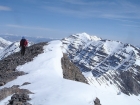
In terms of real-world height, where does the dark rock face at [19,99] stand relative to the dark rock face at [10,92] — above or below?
above

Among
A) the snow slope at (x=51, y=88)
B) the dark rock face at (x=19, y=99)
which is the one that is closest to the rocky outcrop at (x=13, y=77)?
the dark rock face at (x=19, y=99)

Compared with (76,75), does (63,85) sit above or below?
above

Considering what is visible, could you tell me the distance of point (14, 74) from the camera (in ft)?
97.9

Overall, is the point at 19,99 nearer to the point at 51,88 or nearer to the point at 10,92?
the point at 10,92

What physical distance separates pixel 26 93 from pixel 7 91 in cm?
194

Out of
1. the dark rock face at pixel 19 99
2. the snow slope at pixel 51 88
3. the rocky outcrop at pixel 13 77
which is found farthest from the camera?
the snow slope at pixel 51 88

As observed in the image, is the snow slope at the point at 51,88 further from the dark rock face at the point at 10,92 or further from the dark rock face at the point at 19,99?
the dark rock face at the point at 10,92

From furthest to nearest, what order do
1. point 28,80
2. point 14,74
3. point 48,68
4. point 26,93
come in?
point 48,68, point 14,74, point 28,80, point 26,93

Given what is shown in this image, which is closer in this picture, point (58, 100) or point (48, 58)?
point (58, 100)

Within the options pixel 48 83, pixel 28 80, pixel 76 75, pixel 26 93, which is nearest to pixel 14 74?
pixel 28 80

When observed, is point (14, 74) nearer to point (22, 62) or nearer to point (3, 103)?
point (22, 62)

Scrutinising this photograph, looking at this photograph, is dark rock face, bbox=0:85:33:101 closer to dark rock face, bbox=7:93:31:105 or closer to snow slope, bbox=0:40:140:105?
snow slope, bbox=0:40:140:105

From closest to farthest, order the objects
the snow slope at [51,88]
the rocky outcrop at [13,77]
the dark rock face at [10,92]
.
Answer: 1. the rocky outcrop at [13,77]
2. the snow slope at [51,88]
3. the dark rock face at [10,92]

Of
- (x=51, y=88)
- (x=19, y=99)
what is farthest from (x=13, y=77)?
(x=19, y=99)
